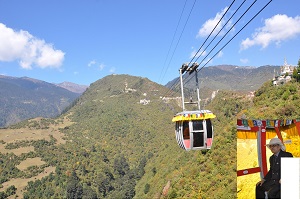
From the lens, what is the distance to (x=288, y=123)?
7516 mm

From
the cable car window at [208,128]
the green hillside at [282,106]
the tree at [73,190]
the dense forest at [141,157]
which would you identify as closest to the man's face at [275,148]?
the cable car window at [208,128]

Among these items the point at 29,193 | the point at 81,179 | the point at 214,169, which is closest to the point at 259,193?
the point at 214,169

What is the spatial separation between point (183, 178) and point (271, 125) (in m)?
43.0

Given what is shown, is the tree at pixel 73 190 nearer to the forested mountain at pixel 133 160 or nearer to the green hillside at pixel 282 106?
the forested mountain at pixel 133 160

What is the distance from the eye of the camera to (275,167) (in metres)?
7.09

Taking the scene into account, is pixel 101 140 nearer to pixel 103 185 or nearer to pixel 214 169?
pixel 103 185

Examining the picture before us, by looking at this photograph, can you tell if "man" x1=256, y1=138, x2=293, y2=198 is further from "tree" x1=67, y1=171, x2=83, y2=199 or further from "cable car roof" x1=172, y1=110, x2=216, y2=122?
"tree" x1=67, y1=171, x2=83, y2=199

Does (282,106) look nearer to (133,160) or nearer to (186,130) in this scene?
(186,130)

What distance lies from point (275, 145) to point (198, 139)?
965 centimetres

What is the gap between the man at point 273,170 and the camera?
6988mm

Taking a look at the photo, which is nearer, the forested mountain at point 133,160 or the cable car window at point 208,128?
the cable car window at point 208,128

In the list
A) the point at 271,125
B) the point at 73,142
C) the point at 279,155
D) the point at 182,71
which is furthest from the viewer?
the point at 73,142

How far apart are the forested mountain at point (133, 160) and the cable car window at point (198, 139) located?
14.4m

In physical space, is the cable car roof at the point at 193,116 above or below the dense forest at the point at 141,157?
above
